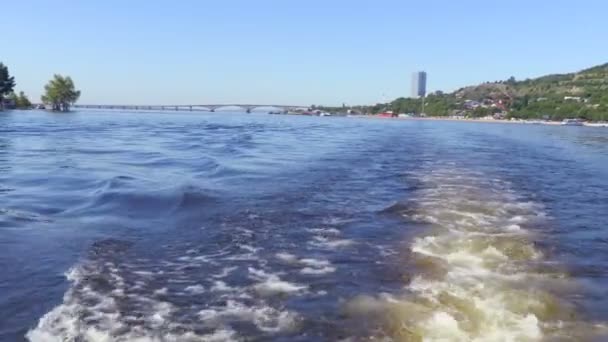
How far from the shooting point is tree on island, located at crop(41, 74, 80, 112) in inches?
5428

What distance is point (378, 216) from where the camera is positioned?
41.7 ft

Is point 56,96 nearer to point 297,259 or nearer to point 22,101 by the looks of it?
point 22,101

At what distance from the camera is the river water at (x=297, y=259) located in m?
6.36

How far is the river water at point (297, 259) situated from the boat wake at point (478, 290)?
3 cm

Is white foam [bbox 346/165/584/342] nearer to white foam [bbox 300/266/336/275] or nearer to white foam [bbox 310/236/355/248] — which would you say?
white foam [bbox 310/236/355/248]

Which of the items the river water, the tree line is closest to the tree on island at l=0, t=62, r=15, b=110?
the tree line

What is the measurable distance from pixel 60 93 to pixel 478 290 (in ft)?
481

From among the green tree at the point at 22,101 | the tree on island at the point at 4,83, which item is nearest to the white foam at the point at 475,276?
the tree on island at the point at 4,83

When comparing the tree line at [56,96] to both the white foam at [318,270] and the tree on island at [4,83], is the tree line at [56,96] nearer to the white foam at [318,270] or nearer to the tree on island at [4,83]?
the tree on island at [4,83]

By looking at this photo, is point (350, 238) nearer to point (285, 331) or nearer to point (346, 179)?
point (285, 331)

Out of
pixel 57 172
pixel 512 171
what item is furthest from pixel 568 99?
pixel 57 172

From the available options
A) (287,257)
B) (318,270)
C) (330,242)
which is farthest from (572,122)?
(318,270)

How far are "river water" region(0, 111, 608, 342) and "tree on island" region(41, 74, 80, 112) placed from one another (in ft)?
432

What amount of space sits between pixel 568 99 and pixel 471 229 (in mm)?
183421
